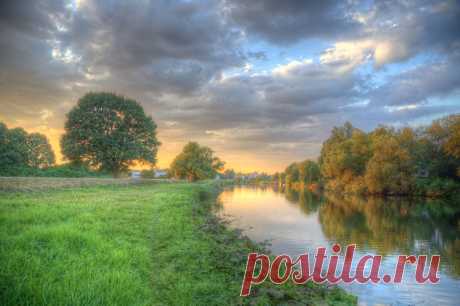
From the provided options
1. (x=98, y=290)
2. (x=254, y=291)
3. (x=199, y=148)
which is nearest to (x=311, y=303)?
(x=254, y=291)

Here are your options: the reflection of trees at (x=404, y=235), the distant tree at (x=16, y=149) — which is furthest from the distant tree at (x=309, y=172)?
the distant tree at (x=16, y=149)

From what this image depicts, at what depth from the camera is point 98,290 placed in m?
5.56

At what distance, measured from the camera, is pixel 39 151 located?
5284 centimetres

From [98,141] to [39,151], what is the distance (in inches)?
911

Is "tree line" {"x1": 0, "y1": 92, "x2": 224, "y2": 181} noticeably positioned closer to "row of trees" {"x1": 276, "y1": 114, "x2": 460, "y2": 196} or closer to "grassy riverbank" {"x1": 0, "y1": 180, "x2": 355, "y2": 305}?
"grassy riverbank" {"x1": 0, "y1": 180, "x2": 355, "y2": 305}

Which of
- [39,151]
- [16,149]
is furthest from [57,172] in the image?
[39,151]

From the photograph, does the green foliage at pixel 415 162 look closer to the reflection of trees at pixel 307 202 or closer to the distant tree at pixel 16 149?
the reflection of trees at pixel 307 202

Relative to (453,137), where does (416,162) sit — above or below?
below

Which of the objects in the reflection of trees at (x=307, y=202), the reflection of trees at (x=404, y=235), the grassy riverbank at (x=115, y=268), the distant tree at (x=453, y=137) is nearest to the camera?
the grassy riverbank at (x=115, y=268)

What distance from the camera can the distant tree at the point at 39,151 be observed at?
49281 mm

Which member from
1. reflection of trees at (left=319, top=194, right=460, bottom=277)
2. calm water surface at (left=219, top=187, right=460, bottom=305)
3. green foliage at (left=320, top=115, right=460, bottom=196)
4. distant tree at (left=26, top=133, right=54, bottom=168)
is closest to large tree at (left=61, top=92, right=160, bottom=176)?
distant tree at (left=26, top=133, right=54, bottom=168)

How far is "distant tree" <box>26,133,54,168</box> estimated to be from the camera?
4928cm

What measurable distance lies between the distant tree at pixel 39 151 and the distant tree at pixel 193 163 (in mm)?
37210

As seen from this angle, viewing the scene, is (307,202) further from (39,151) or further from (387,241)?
(39,151)
